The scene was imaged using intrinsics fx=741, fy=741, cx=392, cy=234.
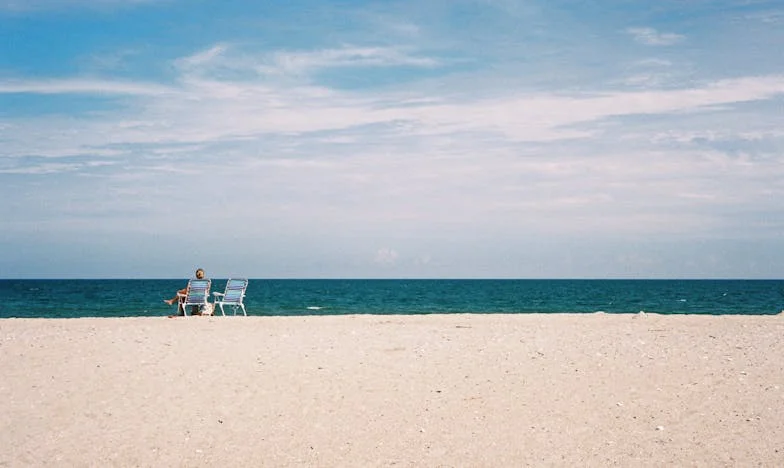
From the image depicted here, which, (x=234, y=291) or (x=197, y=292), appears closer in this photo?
(x=197, y=292)

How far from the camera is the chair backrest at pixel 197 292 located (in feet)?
61.2

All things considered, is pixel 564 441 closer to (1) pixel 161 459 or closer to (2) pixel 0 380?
(1) pixel 161 459

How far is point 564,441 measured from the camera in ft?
24.3

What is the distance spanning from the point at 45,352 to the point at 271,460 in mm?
6116

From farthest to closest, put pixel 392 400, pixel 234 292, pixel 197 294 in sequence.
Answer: pixel 234 292, pixel 197 294, pixel 392 400

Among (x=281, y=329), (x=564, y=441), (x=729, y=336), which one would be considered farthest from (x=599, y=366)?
(x=281, y=329)

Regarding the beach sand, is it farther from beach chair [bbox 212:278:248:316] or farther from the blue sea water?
the blue sea water

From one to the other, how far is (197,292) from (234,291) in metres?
1.32

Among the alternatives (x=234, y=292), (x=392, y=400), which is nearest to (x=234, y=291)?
(x=234, y=292)

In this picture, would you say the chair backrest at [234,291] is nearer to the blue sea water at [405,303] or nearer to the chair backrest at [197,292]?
the chair backrest at [197,292]

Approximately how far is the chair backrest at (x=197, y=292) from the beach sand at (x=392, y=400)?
533 centimetres

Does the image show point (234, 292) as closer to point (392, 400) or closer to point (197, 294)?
point (197, 294)

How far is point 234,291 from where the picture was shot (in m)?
19.9

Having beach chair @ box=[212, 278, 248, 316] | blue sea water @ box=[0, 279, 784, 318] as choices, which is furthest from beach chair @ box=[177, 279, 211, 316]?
blue sea water @ box=[0, 279, 784, 318]
